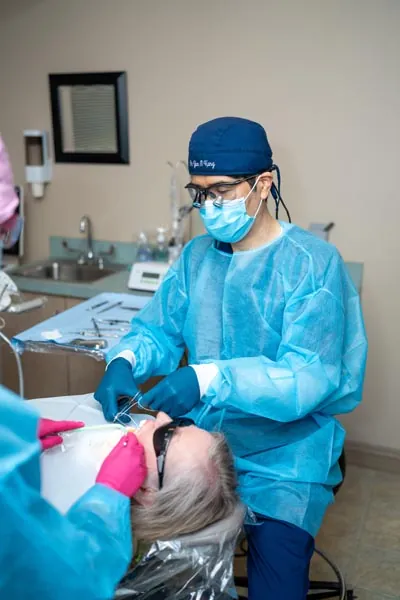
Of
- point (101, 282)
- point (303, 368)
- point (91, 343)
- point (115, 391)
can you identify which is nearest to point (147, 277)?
point (101, 282)

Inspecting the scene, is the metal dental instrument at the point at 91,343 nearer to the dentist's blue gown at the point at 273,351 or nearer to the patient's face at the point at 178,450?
the dentist's blue gown at the point at 273,351

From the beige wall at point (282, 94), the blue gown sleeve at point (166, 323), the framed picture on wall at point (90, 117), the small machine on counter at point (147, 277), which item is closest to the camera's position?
the blue gown sleeve at point (166, 323)

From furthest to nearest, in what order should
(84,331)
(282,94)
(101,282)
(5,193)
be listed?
(101,282), (282,94), (84,331), (5,193)

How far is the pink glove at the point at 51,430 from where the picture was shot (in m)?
1.22

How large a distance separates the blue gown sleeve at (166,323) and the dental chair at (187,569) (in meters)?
0.60

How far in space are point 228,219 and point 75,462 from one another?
2.29ft

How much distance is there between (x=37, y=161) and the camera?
124 inches

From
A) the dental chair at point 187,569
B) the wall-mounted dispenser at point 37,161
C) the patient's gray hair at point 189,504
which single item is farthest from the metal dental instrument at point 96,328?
the wall-mounted dispenser at point 37,161

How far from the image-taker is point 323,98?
8.18 feet

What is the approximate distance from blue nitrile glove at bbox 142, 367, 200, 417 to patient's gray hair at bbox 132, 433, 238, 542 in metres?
0.15

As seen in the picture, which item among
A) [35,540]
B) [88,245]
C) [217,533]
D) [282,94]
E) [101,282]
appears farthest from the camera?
[88,245]

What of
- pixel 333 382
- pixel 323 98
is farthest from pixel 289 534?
pixel 323 98

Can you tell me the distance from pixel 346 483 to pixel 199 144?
5.97 feet

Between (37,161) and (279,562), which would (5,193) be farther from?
(37,161)
